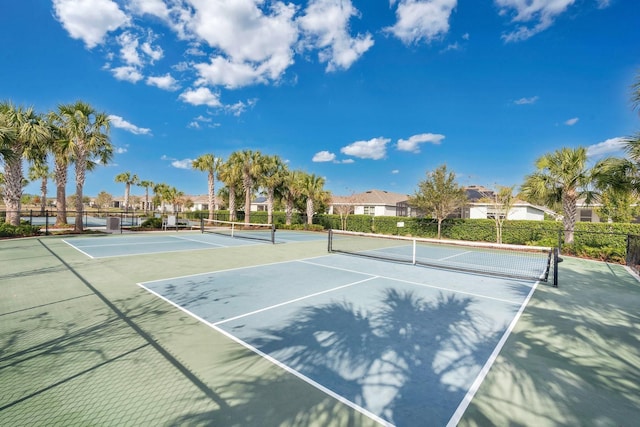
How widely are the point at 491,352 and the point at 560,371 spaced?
2.50 feet

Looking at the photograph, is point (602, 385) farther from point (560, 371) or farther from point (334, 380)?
point (334, 380)

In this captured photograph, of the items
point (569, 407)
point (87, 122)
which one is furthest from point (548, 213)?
point (87, 122)

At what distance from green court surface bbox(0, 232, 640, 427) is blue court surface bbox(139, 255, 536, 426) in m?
0.10

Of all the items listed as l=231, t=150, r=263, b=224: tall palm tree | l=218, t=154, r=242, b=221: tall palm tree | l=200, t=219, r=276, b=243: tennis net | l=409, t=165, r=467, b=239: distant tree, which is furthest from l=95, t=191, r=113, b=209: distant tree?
l=409, t=165, r=467, b=239: distant tree

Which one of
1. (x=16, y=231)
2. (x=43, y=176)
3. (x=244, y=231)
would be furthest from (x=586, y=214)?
(x=43, y=176)

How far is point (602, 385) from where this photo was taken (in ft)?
10.9

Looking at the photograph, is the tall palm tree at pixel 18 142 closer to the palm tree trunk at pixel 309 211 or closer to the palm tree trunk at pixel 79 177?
the palm tree trunk at pixel 79 177

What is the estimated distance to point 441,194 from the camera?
2131cm

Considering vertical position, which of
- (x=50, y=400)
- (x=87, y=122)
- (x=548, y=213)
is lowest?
(x=50, y=400)

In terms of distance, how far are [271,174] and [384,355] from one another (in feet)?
92.5

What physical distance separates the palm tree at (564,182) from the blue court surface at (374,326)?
31.5 ft

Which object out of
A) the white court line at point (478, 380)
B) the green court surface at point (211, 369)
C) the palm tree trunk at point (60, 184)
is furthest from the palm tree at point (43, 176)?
the white court line at point (478, 380)

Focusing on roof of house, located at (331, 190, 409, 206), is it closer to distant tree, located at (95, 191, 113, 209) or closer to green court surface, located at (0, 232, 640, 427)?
green court surface, located at (0, 232, 640, 427)

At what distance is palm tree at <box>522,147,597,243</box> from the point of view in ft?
46.7
